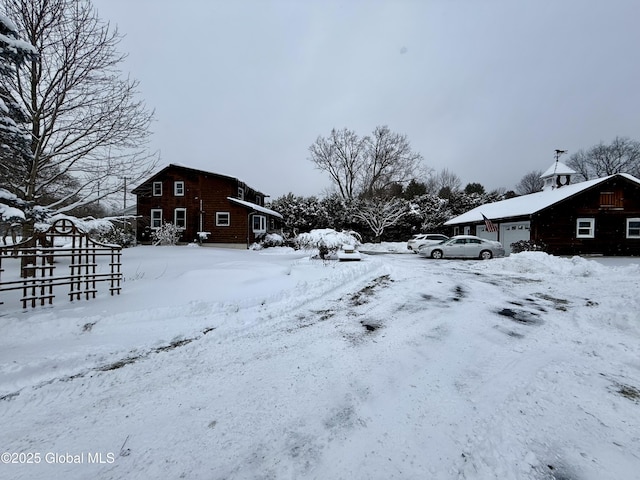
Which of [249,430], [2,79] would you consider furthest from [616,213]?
[2,79]

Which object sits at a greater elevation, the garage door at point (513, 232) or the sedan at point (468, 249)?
the garage door at point (513, 232)

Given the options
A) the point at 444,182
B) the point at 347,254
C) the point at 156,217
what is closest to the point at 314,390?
the point at 347,254

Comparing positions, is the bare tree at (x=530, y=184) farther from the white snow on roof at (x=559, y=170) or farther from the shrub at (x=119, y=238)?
the shrub at (x=119, y=238)

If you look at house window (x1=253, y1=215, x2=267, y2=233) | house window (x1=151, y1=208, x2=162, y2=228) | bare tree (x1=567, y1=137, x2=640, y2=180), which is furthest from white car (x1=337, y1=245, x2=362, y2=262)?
bare tree (x1=567, y1=137, x2=640, y2=180)

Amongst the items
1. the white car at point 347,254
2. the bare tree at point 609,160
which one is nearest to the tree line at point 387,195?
the bare tree at point 609,160

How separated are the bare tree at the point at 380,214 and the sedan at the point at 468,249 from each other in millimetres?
12940

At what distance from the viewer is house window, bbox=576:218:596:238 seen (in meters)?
19.5

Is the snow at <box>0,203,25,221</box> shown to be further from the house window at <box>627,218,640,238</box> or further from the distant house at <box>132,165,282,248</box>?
the house window at <box>627,218,640,238</box>

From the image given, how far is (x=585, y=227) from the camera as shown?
64.0ft

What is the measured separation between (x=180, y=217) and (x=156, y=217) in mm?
2291

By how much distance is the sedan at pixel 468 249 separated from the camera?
1864 centimetres

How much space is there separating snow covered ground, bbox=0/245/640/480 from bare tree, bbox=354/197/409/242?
26193 mm

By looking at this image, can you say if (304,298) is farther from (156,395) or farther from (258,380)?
(156,395)

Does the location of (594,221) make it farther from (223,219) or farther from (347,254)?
(223,219)
